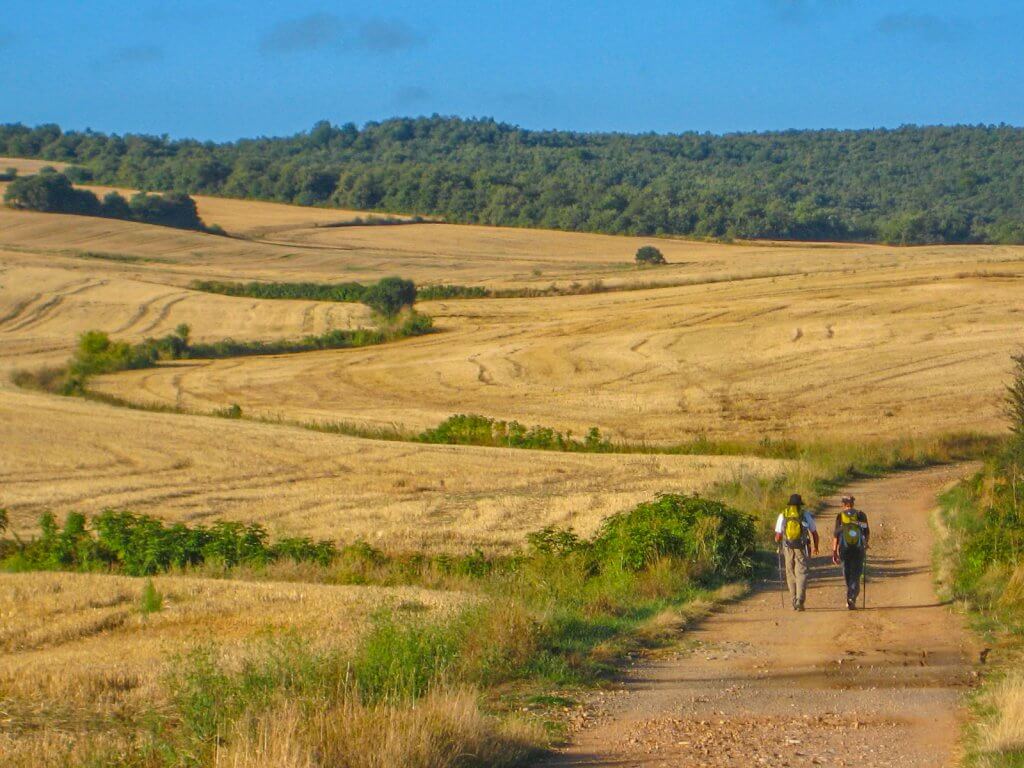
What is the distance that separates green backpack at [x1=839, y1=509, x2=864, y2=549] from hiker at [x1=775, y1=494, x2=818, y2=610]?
0.30m

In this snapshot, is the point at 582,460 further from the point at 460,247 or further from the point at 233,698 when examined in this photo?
the point at 460,247

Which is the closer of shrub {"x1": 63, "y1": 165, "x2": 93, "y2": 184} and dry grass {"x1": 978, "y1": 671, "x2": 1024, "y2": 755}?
dry grass {"x1": 978, "y1": 671, "x2": 1024, "y2": 755}

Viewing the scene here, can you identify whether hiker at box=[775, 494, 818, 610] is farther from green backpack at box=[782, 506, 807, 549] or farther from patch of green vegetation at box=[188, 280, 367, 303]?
patch of green vegetation at box=[188, 280, 367, 303]

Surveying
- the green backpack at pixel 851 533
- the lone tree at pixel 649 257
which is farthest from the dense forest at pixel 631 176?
the green backpack at pixel 851 533

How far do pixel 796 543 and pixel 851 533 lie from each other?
2.03 feet

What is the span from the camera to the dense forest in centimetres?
9669

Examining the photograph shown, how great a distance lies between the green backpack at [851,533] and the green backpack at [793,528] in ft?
1.36

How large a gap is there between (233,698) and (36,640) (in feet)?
19.5

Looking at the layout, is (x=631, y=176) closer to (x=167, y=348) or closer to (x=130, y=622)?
(x=167, y=348)

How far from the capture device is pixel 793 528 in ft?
45.5

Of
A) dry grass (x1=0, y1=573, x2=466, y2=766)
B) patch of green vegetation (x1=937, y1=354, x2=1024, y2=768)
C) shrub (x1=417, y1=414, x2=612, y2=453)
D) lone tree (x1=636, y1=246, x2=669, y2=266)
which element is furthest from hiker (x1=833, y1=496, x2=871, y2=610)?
lone tree (x1=636, y1=246, x2=669, y2=266)

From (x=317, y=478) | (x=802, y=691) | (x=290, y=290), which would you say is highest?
(x=290, y=290)

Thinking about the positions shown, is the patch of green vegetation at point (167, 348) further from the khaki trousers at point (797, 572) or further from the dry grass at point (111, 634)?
the khaki trousers at point (797, 572)

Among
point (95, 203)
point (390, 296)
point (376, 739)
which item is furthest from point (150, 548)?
point (95, 203)
